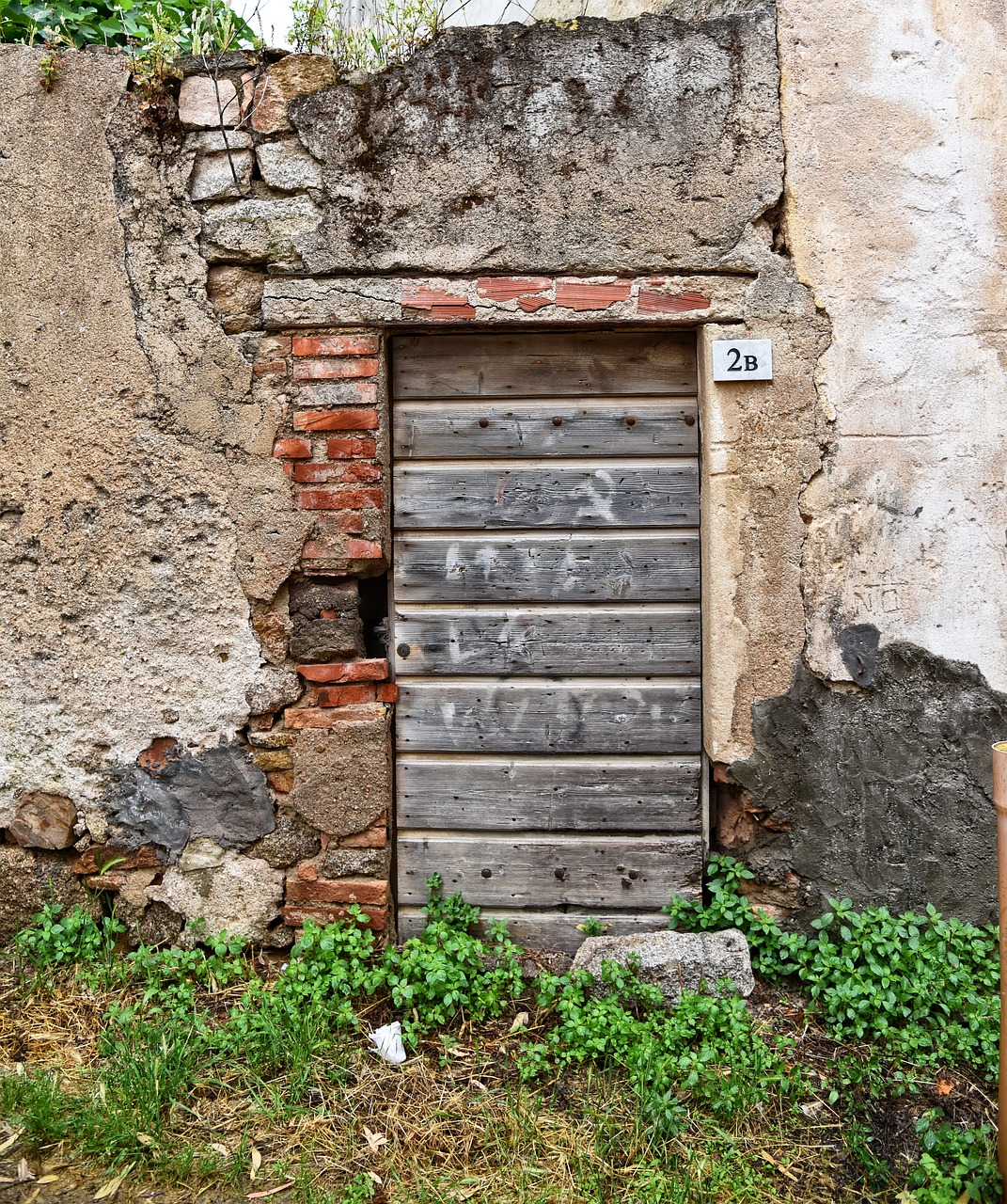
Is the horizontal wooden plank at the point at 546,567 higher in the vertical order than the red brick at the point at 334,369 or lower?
lower

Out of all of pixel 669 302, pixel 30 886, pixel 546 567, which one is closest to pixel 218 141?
pixel 669 302

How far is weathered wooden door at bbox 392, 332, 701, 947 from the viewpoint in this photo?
2.68 metres

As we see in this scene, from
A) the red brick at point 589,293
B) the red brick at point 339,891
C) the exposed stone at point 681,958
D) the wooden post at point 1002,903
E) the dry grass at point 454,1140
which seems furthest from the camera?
the red brick at point 339,891

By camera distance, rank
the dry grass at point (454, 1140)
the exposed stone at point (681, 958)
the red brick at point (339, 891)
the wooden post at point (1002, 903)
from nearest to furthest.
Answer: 1. the wooden post at point (1002, 903)
2. the dry grass at point (454, 1140)
3. the exposed stone at point (681, 958)
4. the red brick at point (339, 891)

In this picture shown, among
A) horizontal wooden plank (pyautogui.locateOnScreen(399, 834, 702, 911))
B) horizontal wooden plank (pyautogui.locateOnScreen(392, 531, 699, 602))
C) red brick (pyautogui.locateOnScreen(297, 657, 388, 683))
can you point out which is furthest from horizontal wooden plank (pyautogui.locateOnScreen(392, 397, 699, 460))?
horizontal wooden plank (pyautogui.locateOnScreen(399, 834, 702, 911))

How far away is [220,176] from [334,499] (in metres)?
1.04

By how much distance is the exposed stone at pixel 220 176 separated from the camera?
2555 mm

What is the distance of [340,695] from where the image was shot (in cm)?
263

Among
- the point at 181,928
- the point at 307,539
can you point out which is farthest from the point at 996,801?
the point at 181,928

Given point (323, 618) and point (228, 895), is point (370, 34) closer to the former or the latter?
point (323, 618)

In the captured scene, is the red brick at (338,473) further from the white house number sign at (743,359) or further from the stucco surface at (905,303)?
the stucco surface at (905,303)

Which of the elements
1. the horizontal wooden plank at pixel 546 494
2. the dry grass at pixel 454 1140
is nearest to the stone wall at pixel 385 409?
the horizontal wooden plank at pixel 546 494

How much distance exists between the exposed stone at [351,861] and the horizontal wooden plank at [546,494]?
1.03 m

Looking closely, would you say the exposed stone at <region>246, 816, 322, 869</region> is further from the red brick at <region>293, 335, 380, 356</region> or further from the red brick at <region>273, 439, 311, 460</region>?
the red brick at <region>293, 335, 380, 356</region>
